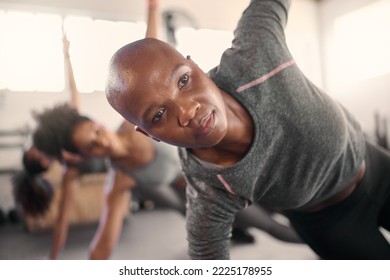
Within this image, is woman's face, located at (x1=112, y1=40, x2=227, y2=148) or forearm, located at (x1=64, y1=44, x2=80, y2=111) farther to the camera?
forearm, located at (x1=64, y1=44, x2=80, y2=111)

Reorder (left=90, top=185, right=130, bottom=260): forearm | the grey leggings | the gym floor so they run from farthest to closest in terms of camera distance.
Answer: (left=90, top=185, right=130, bottom=260): forearm → the gym floor → the grey leggings

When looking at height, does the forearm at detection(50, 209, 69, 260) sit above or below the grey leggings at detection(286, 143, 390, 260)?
below

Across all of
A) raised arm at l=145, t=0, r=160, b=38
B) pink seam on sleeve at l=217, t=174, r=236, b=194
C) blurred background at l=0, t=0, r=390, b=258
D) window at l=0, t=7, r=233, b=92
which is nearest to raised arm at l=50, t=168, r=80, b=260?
blurred background at l=0, t=0, r=390, b=258

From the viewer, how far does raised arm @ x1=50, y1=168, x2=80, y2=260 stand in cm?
98

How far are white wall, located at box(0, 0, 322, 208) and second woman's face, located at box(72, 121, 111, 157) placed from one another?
6 cm

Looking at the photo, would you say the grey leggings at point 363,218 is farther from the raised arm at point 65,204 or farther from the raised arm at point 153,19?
the raised arm at point 65,204

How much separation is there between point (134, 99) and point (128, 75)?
0.03 metres

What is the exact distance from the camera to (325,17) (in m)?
0.76

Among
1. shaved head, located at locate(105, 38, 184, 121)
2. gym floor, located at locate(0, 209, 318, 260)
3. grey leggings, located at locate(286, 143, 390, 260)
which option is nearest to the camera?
shaved head, located at locate(105, 38, 184, 121)

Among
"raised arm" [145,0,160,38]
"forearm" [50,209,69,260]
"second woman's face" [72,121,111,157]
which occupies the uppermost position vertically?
"raised arm" [145,0,160,38]

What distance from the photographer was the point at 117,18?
2.69 ft

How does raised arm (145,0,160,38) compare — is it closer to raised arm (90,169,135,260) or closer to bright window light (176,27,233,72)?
bright window light (176,27,233,72)

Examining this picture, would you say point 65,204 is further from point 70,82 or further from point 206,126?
point 206,126

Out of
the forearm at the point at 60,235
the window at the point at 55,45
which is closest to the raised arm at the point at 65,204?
the forearm at the point at 60,235
